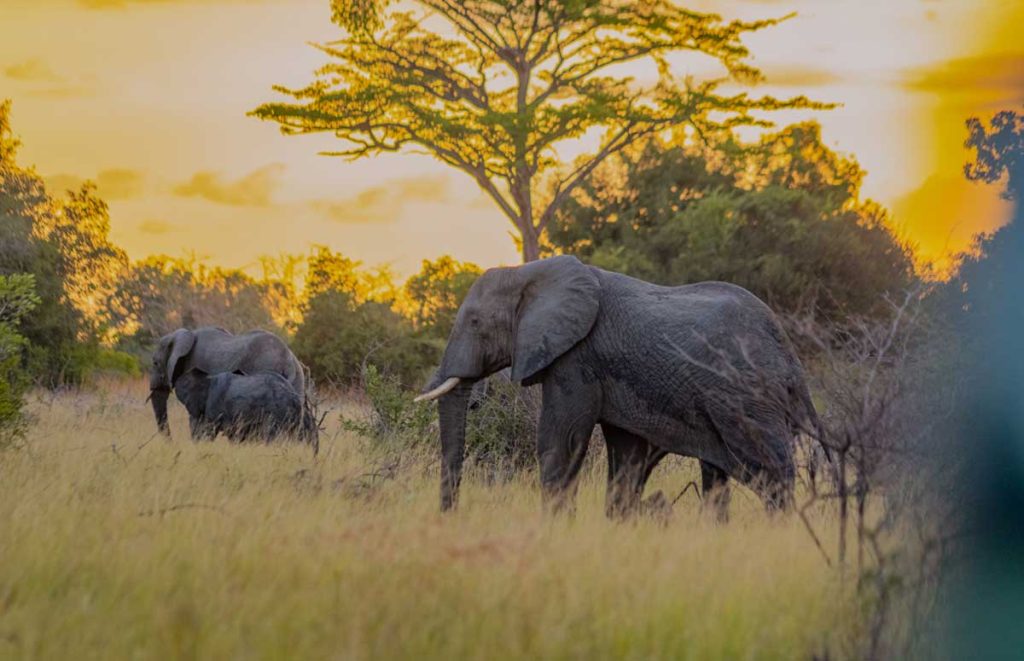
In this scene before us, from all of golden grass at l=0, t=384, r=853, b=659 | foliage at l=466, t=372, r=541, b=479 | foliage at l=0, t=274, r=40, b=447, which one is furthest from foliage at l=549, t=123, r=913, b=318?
golden grass at l=0, t=384, r=853, b=659

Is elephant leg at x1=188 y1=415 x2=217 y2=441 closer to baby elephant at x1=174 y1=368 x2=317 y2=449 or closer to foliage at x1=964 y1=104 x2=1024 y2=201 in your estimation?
baby elephant at x1=174 y1=368 x2=317 y2=449

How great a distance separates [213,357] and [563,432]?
1002 centimetres

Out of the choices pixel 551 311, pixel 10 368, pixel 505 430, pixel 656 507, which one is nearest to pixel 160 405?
pixel 10 368

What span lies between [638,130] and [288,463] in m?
17.4

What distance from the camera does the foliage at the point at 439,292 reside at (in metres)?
28.7

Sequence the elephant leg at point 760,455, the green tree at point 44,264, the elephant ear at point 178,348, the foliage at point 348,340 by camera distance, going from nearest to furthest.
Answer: the elephant leg at point 760,455 < the elephant ear at point 178,348 < the green tree at point 44,264 < the foliage at point 348,340

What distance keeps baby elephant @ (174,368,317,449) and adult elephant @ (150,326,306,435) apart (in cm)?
288

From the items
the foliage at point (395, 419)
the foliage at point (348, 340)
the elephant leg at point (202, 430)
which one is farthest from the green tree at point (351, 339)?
the foliage at point (395, 419)

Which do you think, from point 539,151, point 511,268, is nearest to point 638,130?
point 539,151

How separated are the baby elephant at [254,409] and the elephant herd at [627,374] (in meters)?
4.87

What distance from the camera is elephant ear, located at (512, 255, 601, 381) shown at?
8875 mm

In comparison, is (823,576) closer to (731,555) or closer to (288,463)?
(731,555)

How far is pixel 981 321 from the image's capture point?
7578 mm

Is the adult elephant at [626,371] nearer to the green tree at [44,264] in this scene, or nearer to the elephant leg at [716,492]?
the elephant leg at [716,492]
